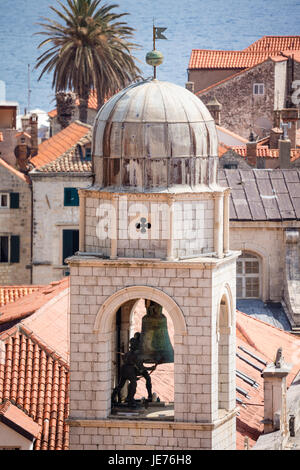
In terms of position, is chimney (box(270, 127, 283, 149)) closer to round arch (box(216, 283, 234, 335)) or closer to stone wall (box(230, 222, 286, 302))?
stone wall (box(230, 222, 286, 302))

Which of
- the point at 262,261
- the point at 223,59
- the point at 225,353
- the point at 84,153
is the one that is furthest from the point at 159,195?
the point at 223,59

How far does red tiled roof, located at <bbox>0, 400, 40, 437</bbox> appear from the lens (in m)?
47.1

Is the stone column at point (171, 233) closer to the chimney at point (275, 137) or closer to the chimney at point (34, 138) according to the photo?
the chimney at point (34, 138)

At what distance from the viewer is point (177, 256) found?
3738 cm

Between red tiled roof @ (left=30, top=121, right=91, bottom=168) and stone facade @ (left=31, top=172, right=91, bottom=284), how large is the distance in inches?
55.3

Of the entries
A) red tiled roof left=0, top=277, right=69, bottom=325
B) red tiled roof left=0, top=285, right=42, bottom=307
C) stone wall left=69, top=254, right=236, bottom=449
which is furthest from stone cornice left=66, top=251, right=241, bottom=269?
red tiled roof left=0, top=285, right=42, bottom=307

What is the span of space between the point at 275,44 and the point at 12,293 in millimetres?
59768

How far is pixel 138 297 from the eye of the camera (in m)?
37.6

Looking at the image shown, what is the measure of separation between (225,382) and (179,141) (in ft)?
18.2

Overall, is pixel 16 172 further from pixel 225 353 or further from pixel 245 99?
pixel 225 353

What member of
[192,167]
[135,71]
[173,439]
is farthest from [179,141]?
[135,71]
